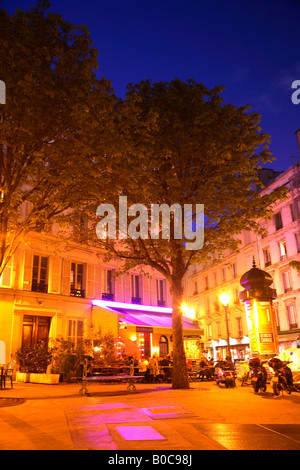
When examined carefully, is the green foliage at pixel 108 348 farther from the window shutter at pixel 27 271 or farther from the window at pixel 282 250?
the window at pixel 282 250

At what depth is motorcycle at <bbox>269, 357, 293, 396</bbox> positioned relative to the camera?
10.3 meters

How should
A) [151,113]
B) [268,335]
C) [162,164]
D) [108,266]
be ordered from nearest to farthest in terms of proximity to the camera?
A: [151,113] < [162,164] < [268,335] < [108,266]

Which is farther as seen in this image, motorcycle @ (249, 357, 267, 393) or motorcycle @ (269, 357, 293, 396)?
motorcycle @ (249, 357, 267, 393)

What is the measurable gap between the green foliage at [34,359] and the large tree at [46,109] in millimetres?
7790

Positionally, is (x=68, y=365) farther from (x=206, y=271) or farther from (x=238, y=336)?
(x=206, y=271)

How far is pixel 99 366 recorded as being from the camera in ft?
54.7

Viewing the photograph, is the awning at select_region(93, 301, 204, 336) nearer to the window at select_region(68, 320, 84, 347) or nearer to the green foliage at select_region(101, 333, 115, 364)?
the green foliage at select_region(101, 333, 115, 364)

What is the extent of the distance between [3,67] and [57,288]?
1364 cm

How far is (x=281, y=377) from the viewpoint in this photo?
1034cm

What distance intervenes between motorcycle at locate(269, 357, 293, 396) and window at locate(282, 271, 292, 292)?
68.8ft

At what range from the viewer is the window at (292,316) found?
29.9 metres

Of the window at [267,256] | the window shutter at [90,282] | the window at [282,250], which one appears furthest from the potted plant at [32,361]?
the window at [267,256]

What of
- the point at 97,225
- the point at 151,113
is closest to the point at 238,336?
the point at 97,225

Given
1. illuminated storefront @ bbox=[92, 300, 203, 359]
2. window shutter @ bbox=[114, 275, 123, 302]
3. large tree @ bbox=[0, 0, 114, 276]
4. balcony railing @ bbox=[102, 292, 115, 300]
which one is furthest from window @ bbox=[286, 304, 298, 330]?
large tree @ bbox=[0, 0, 114, 276]
